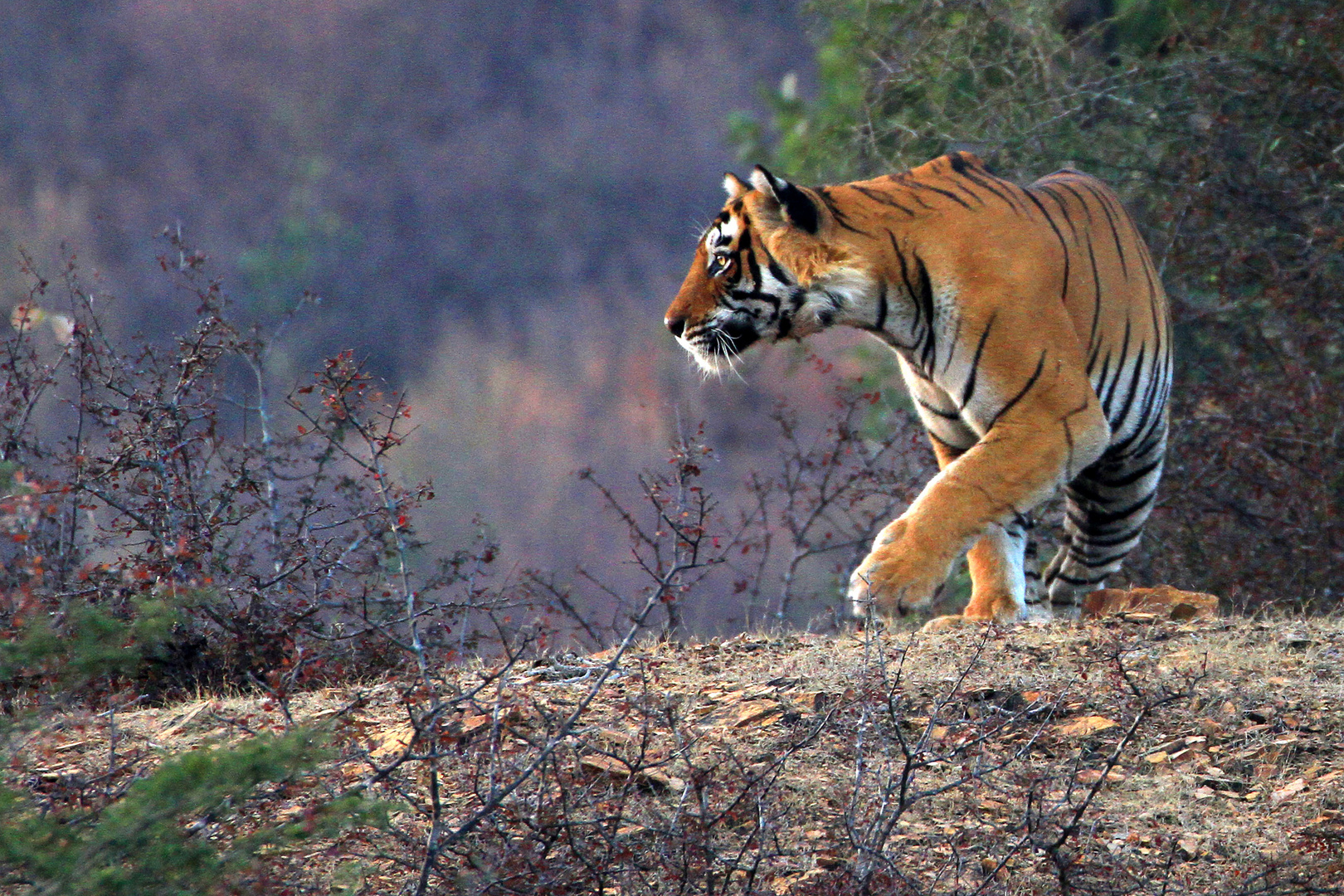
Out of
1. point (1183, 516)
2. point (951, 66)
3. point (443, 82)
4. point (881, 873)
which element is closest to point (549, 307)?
point (443, 82)

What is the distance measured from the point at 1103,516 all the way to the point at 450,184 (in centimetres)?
2753

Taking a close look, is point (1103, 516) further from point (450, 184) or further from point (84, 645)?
point (450, 184)

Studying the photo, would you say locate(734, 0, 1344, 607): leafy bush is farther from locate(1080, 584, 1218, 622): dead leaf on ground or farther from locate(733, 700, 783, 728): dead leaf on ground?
locate(733, 700, 783, 728): dead leaf on ground

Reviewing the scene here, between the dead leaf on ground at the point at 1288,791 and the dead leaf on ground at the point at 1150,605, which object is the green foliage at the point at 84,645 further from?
the dead leaf on ground at the point at 1150,605

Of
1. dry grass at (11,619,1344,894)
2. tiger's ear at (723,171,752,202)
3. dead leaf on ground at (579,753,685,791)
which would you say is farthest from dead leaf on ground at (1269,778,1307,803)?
tiger's ear at (723,171,752,202)

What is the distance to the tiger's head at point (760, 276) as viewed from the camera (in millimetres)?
5301

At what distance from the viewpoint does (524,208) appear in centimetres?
3212

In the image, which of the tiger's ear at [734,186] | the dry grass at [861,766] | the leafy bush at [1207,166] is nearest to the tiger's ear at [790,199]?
the tiger's ear at [734,186]

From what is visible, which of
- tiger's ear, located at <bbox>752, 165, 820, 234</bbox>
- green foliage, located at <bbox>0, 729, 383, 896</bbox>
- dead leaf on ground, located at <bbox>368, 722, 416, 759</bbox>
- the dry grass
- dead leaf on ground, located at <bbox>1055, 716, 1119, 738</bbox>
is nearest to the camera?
green foliage, located at <bbox>0, 729, 383, 896</bbox>

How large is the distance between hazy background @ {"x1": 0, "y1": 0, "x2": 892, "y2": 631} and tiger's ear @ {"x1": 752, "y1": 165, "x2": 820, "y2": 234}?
612 inches

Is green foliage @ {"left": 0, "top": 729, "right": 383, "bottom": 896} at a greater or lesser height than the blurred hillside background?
lesser

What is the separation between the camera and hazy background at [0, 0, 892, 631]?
79.9 feet

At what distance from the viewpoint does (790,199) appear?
527 centimetres

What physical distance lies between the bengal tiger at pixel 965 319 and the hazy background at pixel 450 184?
1513 cm
